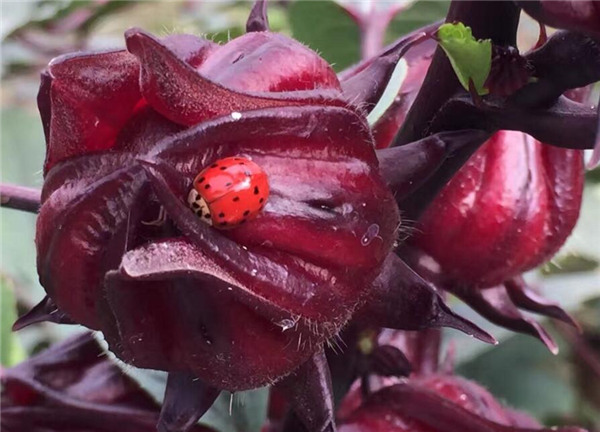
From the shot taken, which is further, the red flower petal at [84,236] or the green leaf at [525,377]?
the green leaf at [525,377]

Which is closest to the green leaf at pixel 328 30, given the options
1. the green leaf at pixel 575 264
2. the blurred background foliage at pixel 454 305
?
the blurred background foliage at pixel 454 305

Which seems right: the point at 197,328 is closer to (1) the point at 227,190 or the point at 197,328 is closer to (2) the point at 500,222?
(1) the point at 227,190

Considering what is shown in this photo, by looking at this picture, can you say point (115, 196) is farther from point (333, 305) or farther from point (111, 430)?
point (111, 430)

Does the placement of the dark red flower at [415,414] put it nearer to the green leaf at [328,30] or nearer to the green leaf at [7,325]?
the green leaf at [7,325]

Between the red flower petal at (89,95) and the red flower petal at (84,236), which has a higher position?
the red flower petal at (89,95)

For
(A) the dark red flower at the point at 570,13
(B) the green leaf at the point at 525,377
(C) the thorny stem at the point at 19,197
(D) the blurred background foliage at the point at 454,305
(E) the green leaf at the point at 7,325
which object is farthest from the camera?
(B) the green leaf at the point at 525,377

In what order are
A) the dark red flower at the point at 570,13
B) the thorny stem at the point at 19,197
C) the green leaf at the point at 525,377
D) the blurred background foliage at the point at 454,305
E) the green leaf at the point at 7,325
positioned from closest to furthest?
the dark red flower at the point at 570,13 → the thorny stem at the point at 19,197 → the green leaf at the point at 7,325 → the blurred background foliage at the point at 454,305 → the green leaf at the point at 525,377

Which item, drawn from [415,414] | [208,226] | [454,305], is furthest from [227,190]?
[454,305]

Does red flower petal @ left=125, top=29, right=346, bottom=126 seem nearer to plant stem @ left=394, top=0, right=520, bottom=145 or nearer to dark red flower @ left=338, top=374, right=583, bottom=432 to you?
plant stem @ left=394, top=0, right=520, bottom=145
